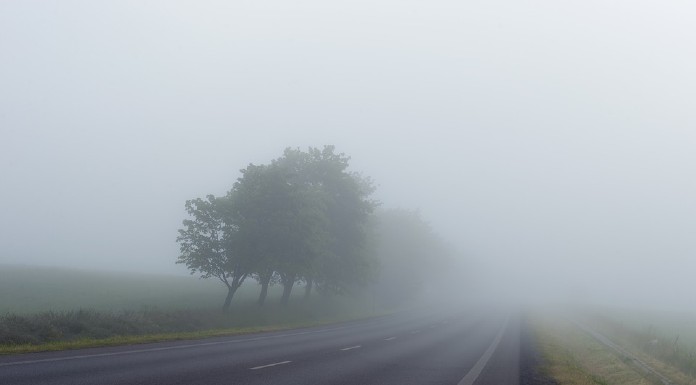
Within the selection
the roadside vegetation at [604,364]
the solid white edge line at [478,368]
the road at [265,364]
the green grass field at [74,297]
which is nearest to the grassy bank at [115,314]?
the green grass field at [74,297]

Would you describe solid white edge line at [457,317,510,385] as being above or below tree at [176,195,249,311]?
below

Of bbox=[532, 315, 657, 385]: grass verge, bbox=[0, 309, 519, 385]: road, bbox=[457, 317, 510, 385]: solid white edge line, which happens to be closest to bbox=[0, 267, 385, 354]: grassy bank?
bbox=[0, 309, 519, 385]: road

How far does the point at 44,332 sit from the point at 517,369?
17726mm

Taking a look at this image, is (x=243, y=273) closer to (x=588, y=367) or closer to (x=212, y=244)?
(x=212, y=244)

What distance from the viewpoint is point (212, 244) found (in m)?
44.5

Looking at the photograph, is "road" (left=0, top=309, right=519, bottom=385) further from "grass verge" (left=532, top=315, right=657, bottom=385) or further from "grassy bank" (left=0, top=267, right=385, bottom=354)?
"grassy bank" (left=0, top=267, right=385, bottom=354)

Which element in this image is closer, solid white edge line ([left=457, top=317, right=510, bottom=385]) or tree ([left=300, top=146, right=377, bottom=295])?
solid white edge line ([left=457, top=317, right=510, bottom=385])

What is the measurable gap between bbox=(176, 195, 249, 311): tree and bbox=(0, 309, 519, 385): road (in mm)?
12081

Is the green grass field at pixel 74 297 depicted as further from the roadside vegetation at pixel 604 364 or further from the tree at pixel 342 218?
the roadside vegetation at pixel 604 364

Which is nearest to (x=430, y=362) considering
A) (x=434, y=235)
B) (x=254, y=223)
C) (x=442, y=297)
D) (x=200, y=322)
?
(x=200, y=322)

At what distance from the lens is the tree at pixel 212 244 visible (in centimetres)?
4381

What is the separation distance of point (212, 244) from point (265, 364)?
83.1 ft

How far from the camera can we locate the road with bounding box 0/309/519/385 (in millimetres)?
15891

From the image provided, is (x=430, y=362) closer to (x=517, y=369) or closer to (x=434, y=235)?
(x=517, y=369)
